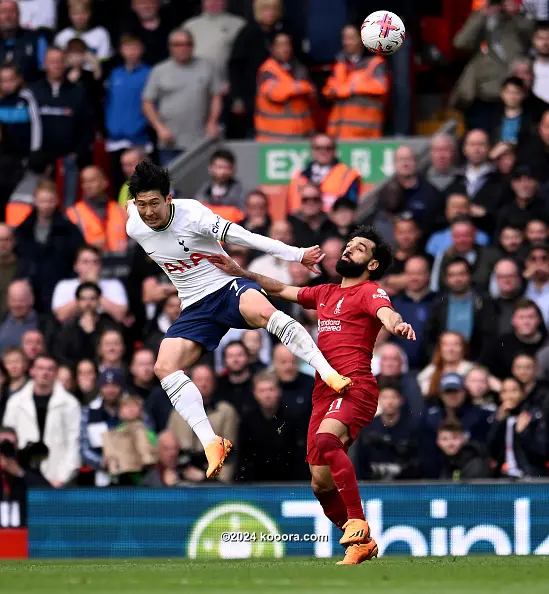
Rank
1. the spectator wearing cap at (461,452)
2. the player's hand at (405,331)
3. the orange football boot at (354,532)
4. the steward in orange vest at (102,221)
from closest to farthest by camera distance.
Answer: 1. the player's hand at (405,331)
2. the orange football boot at (354,532)
3. the spectator wearing cap at (461,452)
4. the steward in orange vest at (102,221)

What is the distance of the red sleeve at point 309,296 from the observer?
12477 millimetres

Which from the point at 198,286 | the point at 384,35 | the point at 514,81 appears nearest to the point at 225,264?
the point at 198,286

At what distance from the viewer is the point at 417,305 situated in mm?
15516

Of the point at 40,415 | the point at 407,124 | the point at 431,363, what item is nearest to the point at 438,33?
the point at 407,124

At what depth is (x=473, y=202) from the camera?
53.9ft

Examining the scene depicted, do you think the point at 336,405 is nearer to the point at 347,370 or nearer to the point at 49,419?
the point at 347,370

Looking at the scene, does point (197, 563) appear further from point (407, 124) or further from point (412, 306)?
point (407, 124)

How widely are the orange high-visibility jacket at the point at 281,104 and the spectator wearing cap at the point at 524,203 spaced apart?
9.32 ft

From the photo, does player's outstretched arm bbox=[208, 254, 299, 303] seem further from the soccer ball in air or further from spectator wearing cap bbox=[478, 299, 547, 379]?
spectator wearing cap bbox=[478, 299, 547, 379]

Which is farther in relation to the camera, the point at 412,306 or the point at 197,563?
the point at 412,306

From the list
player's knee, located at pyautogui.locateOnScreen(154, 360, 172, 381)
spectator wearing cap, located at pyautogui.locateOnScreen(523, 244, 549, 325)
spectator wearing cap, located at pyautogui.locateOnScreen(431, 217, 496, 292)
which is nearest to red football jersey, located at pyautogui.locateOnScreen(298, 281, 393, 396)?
player's knee, located at pyautogui.locateOnScreen(154, 360, 172, 381)

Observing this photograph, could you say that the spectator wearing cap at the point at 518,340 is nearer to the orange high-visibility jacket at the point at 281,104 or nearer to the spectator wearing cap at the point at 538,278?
the spectator wearing cap at the point at 538,278

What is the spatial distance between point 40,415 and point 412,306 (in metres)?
3.45

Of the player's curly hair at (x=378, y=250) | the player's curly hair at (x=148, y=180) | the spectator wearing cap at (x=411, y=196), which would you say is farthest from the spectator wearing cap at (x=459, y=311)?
the player's curly hair at (x=148, y=180)
